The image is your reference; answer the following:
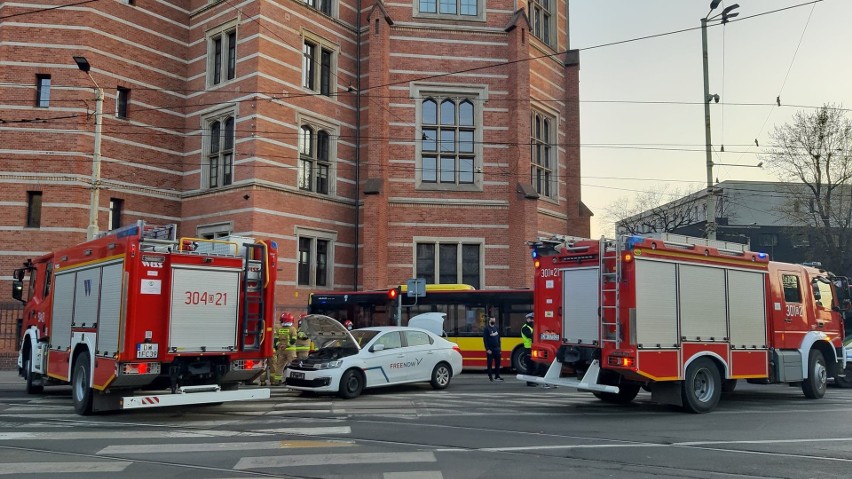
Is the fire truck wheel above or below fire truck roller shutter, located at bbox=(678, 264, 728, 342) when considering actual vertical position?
below

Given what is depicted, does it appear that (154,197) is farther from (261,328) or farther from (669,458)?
(669,458)

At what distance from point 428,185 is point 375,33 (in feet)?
21.7

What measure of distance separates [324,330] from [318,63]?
15928 mm

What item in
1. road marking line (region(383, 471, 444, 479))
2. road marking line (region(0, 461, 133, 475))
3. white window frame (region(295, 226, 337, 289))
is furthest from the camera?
white window frame (region(295, 226, 337, 289))

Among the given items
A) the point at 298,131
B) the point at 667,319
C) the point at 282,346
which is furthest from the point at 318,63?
the point at 667,319

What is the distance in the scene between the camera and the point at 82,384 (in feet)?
38.1

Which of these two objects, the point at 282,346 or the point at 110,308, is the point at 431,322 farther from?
the point at 110,308

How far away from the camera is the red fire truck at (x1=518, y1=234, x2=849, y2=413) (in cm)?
1141

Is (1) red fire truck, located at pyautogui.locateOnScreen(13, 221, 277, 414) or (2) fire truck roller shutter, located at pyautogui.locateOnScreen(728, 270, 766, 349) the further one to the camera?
(2) fire truck roller shutter, located at pyautogui.locateOnScreen(728, 270, 766, 349)

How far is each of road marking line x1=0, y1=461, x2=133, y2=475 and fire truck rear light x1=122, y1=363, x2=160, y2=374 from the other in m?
3.00

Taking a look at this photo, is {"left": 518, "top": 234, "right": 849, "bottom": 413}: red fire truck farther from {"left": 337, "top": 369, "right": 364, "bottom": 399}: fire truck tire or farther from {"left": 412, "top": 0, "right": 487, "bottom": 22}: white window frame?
{"left": 412, "top": 0, "right": 487, "bottom": 22}: white window frame

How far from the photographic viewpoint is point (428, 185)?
28.8 metres

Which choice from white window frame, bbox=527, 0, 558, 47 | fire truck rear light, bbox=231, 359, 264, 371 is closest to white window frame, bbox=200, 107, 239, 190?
white window frame, bbox=527, 0, 558, 47

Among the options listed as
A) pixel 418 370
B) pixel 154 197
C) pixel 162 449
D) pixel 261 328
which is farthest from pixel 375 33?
pixel 162 449
